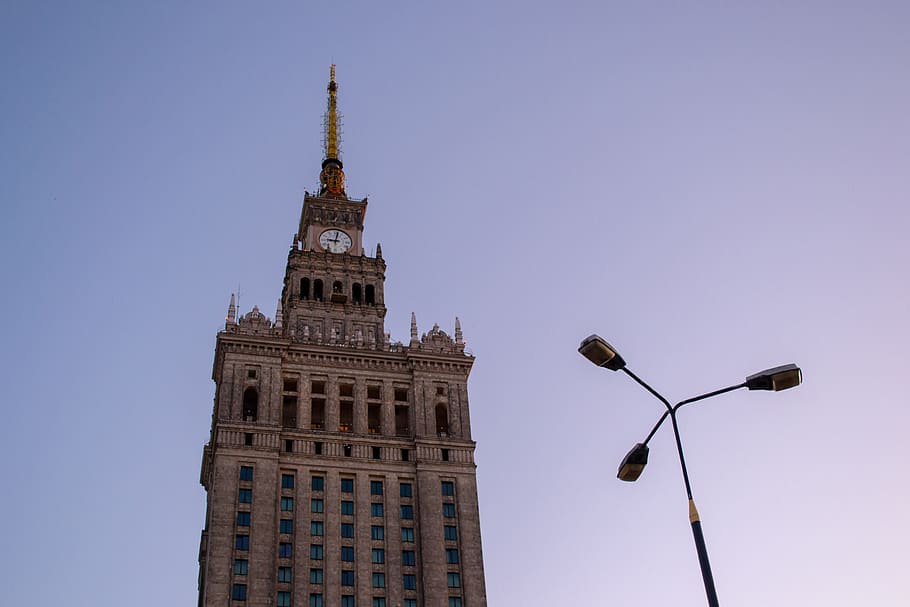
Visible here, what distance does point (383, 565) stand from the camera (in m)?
86.6

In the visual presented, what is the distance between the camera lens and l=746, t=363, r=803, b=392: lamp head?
24469 millimetres

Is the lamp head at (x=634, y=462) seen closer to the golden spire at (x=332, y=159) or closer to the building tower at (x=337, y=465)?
the building tower at (x=337, y=465)

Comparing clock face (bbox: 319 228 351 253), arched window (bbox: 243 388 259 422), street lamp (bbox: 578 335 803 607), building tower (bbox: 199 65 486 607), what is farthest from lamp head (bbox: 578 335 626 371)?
clock face (bbox: 319 228 351 253)

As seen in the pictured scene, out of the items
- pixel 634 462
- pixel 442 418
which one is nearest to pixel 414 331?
pixel 442 418

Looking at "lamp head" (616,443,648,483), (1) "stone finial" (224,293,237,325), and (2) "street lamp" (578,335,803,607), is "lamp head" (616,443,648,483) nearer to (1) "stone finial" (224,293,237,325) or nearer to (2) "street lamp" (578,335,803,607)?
(2) "street lamp" (578,335,803,607)

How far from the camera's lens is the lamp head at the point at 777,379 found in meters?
24.5

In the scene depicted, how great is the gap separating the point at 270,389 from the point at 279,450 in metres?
6.28

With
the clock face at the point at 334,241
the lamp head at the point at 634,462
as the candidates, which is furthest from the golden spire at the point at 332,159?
the lamp head at the point at 634,462

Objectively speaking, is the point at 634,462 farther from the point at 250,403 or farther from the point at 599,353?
the point at 250,403

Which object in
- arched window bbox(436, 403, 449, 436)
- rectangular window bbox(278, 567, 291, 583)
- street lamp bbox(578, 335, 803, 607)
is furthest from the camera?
arched window bbox(436, 403, 449, 436)

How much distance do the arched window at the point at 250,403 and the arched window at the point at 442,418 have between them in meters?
16.7

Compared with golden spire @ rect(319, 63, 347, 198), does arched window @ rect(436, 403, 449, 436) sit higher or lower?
lower

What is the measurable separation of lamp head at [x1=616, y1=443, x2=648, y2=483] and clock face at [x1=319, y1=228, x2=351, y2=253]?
3555 inches

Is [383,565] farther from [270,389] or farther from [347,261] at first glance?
[347,261]
